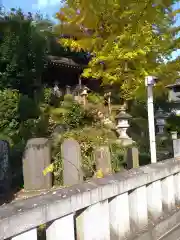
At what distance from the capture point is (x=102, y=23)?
12016mm

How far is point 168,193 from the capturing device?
13.3ft

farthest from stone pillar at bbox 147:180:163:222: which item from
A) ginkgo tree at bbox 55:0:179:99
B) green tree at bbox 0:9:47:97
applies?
green tree at bbox 0:9:47:97

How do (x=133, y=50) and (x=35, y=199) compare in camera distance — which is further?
(x=133, y=50)

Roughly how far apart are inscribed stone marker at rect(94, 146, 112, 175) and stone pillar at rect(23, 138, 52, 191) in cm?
104

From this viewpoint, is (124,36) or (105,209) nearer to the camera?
(105,209)

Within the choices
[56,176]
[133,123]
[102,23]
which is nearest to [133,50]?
[102,23]

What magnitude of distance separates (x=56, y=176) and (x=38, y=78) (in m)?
9.69

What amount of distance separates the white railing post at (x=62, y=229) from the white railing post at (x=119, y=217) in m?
0.60

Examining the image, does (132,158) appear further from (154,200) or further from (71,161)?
(154,200)

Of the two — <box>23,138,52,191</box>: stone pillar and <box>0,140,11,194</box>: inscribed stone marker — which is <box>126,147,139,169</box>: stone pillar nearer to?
<box>23,138,52,191</box>: stone pillar

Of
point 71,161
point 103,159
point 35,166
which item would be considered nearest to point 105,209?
point 71,161

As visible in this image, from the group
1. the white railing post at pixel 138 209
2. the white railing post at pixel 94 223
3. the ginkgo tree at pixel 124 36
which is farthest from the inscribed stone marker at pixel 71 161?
the ginkgo tree at pixel 124 36

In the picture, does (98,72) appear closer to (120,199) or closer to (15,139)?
(15,139)

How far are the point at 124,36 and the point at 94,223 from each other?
8.99m
